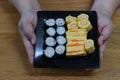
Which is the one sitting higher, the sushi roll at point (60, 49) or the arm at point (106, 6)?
the arm at point (106, 6)

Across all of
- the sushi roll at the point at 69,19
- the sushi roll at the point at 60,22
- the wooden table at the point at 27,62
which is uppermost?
the sushi roll at the point at 69,19

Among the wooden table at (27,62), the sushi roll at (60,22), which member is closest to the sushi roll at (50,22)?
the sushi roll at (60,22)

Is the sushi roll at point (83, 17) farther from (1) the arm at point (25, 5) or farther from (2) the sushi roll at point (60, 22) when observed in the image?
(1) the arm at point (25, 5)

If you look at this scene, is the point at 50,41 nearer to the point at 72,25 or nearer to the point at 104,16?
the point at 72,25

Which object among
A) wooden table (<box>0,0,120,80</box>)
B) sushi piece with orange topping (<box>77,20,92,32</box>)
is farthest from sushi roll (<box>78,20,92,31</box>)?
wooden table (<box>0,0,120,80</box>)

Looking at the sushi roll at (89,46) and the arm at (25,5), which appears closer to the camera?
the sushi roll at (89,46)

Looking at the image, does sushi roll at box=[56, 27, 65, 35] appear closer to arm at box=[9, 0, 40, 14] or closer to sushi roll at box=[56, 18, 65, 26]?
sushi roll at box=[56, 18, 65, 26]

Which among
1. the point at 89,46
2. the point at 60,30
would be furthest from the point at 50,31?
the point at 89,46

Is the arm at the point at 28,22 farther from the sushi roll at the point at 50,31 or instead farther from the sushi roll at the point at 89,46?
the sushi roll at the point at 89,46
